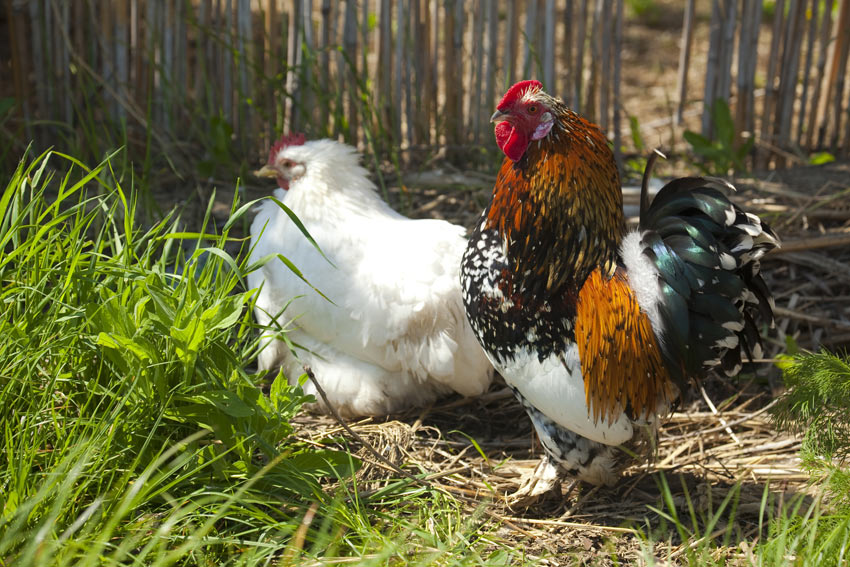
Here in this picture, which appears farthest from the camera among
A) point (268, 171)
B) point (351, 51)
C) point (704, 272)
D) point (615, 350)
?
point (351, 51)

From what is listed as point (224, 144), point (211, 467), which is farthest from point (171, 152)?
point (211, 467)

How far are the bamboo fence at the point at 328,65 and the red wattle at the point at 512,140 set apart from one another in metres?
1.65

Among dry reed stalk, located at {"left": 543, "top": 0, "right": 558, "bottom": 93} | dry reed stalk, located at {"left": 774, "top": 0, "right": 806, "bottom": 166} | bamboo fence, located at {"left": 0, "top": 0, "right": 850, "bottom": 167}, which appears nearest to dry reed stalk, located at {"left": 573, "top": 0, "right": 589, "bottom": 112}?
bamboo fence, located at {"left": 0, "top": 0, "right": 850, "bottom": 167}

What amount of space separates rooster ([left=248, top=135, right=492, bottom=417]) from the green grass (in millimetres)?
450

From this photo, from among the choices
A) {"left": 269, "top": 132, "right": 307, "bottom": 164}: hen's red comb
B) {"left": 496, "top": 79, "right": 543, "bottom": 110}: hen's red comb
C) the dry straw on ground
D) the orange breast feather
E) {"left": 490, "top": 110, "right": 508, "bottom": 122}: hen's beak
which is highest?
{"left": 496, "top": 79, "right": 543, "bottom": 110}: hen's red comb

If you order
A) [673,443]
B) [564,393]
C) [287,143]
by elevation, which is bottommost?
[673,443]

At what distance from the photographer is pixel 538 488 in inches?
109

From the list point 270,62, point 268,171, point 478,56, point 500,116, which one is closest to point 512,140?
point 500,116

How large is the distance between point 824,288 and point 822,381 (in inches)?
49.4

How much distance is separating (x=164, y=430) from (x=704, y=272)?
1.65 m

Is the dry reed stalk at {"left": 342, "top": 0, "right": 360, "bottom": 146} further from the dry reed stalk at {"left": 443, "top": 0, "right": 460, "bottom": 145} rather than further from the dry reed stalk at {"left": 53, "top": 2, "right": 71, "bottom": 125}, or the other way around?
the dry reed stalk at {"left": 53, "top": 2, "right": 71, "bottom": 125}

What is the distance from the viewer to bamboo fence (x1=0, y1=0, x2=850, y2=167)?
4230mm

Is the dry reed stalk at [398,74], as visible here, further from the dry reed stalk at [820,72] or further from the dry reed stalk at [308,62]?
the dry reed stalk at [820,72]

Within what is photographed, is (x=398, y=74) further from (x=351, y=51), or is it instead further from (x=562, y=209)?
(x=562, y=209)
